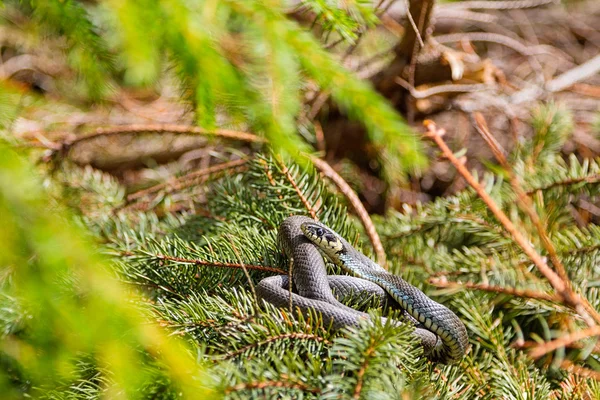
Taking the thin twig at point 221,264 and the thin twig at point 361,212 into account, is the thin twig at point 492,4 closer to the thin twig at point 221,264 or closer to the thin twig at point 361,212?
the thin twig at point 361,212

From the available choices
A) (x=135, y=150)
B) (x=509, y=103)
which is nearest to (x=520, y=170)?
(x=509, y=103)

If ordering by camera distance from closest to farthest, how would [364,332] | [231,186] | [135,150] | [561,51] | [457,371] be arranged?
[364,332], [457,371], [231,186], [135,150], [561,51]

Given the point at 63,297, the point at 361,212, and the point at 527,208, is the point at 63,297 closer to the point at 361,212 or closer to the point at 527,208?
the point at 527,208

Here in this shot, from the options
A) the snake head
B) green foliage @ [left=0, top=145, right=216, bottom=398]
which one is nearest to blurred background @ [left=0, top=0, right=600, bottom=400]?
green foliage @ [left=0, top=145, right=216, bottom=398]

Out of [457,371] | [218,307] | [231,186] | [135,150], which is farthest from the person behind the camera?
[135,150]

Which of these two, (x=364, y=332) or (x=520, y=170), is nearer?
(x=364, y=332)

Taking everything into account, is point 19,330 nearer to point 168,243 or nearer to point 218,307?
point 168,243

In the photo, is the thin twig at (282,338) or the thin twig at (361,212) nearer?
the thin twig at (282,338)

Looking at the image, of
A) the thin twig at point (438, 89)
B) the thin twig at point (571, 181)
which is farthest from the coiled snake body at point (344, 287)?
the thin twig at point (438, 89)
